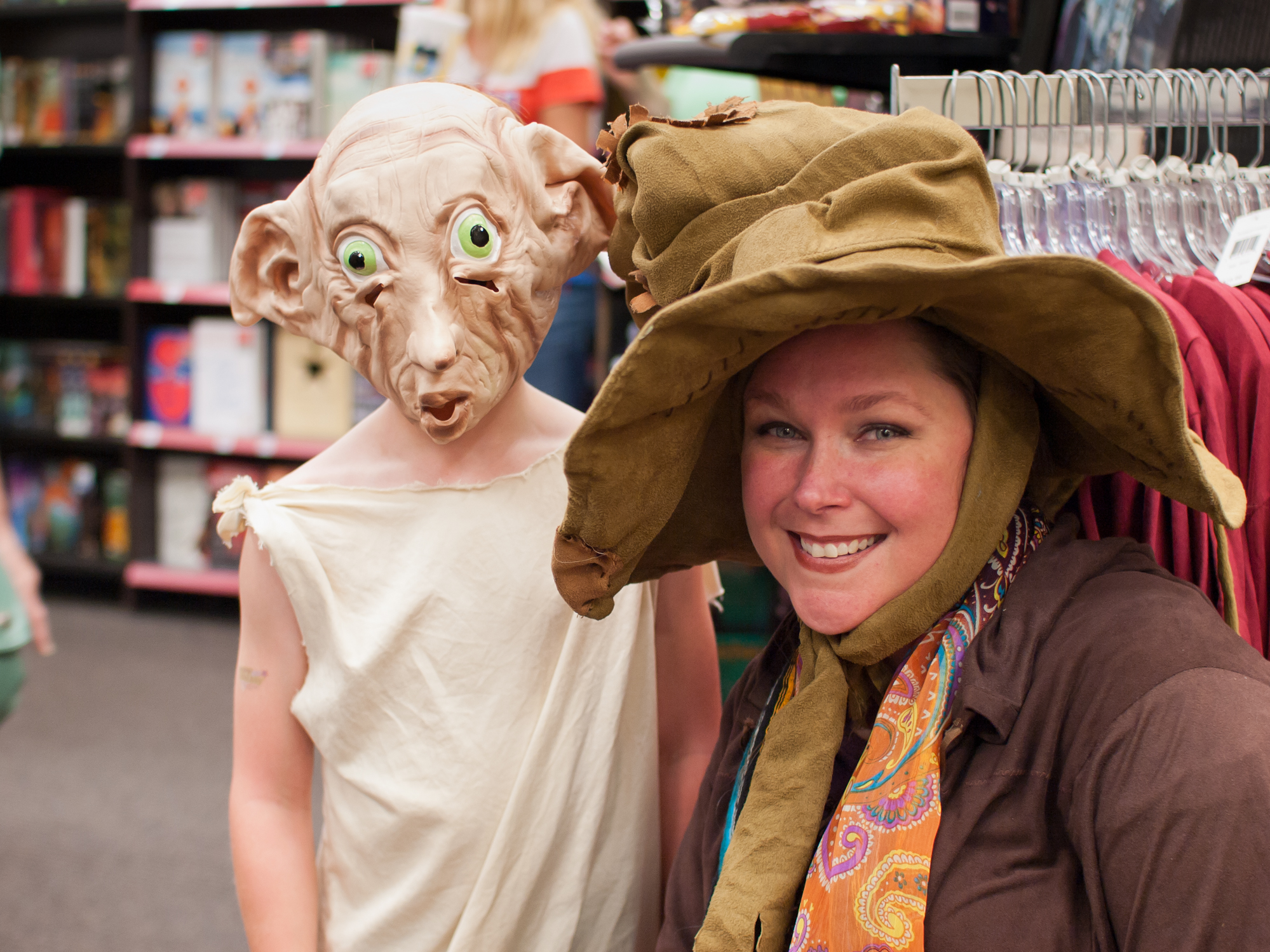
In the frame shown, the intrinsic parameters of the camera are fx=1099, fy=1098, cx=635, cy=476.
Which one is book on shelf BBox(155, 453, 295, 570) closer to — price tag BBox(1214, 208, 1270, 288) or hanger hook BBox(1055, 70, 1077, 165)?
hanger hook BBox(1055, 70, 1077, 165)

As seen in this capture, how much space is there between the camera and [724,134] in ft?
2.99

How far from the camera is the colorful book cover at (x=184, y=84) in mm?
4031

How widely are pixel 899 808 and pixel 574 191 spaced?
2.09ft

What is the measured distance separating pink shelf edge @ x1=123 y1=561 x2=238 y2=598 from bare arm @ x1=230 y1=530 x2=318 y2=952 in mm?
3186

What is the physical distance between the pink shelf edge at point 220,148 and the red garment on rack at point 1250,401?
326 centimetres

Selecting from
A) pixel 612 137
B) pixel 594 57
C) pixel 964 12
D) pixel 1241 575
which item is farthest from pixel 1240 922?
pixel 594 57

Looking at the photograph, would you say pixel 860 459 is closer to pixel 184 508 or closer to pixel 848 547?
pixel 848 547

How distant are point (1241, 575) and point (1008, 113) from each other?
0.56m

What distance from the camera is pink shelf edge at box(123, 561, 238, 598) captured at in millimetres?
4191

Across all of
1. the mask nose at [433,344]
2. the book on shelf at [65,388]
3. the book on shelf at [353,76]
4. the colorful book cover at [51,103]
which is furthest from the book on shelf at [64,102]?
the mask nose at [433,344]

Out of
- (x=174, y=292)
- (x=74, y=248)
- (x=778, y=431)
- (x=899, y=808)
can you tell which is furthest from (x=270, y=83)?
(x=899, y=808)

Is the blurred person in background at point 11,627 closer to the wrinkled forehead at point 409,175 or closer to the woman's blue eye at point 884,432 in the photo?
the wrinkled forehead at point 409,175

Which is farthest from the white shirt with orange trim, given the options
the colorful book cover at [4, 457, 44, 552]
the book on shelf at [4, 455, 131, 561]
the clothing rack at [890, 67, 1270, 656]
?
the colorful book cover at [4, 457, 44, 552]

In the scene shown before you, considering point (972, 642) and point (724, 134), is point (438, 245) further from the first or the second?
point (972, 642)
